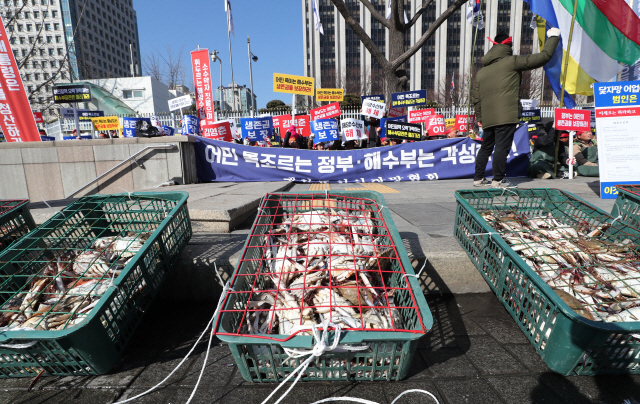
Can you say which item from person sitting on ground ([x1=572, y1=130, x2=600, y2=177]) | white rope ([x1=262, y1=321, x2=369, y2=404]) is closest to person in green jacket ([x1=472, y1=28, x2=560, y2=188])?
person sitting on ground ([x1=572, y1=130, x2=600, y2=177])

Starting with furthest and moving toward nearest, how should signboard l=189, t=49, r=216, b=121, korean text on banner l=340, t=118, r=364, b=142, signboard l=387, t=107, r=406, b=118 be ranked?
signboard l=189, t=49, r=216, b=121 → signboard l=387, t=107, r=406, b=118 → korean text on banner l=340, t=118, r=364, b=142

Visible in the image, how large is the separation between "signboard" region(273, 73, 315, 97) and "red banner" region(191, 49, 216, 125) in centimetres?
332

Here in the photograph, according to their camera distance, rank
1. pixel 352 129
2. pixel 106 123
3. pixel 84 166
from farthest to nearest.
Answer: pixel 106 123 → pixel 352 129 → pixel 84 166

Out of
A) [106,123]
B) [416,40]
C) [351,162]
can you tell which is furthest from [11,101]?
[416,40]

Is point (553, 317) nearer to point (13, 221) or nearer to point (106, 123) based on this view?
point (13, 221)

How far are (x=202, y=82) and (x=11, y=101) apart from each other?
6416 millimetres

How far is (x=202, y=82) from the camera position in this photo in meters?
12.5

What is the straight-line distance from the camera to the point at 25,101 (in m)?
7.23

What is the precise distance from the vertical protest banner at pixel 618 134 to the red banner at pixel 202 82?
1145 centimetres

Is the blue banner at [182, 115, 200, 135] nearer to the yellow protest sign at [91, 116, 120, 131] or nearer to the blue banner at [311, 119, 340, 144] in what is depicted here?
the yellow protest sign at [91, 116, 120, 131]

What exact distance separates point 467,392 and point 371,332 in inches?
23.6

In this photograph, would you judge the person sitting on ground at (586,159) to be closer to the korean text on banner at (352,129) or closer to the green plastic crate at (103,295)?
the korean text on banner at (352,129)

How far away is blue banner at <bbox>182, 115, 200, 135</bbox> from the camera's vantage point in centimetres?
1279

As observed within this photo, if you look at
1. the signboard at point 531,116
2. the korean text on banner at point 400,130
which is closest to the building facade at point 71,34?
the korean text on banner at point 400,130
